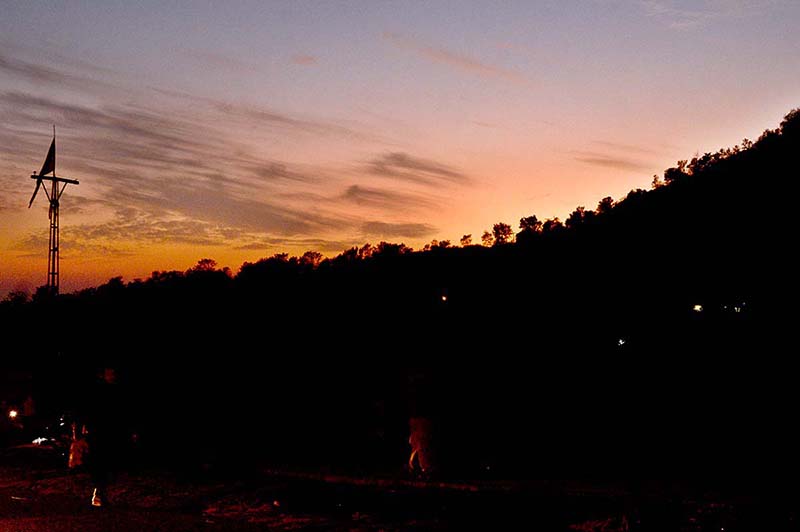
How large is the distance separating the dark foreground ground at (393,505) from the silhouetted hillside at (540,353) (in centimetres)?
302

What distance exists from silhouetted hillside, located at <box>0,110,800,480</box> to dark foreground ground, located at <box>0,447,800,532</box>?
302 cm

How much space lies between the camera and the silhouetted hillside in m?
24.0

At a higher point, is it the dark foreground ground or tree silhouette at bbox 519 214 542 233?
tree silhouette at bbox 519 214 542 233

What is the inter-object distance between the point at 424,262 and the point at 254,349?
64.3 ft

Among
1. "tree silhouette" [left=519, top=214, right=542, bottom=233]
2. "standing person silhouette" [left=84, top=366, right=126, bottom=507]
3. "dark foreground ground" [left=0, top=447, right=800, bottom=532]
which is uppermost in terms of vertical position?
"tree silhouette" [left=519, top=214, right=542, bottom=233]

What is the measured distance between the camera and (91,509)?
1730 centimetres

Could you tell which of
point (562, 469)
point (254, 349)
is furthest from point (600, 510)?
point (254, 349)

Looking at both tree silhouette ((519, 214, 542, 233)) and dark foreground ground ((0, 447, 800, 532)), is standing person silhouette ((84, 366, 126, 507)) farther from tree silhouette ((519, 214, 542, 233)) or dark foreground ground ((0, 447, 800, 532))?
tree silhouette ((519, 214, 542, 233))

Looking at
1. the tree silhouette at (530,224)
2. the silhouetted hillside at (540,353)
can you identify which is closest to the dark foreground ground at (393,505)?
the silhouetted hillside at (540,353)

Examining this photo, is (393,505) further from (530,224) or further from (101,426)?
(530,224)

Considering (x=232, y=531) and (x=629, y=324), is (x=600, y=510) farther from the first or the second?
(x=629, y=324)

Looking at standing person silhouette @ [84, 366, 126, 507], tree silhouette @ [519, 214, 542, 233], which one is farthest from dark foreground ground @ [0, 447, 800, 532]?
tree silhouette @ [519, 214, 542, 233]

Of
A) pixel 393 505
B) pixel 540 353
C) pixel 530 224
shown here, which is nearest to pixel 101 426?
pixel 393 505

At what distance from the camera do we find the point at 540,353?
29469mm
